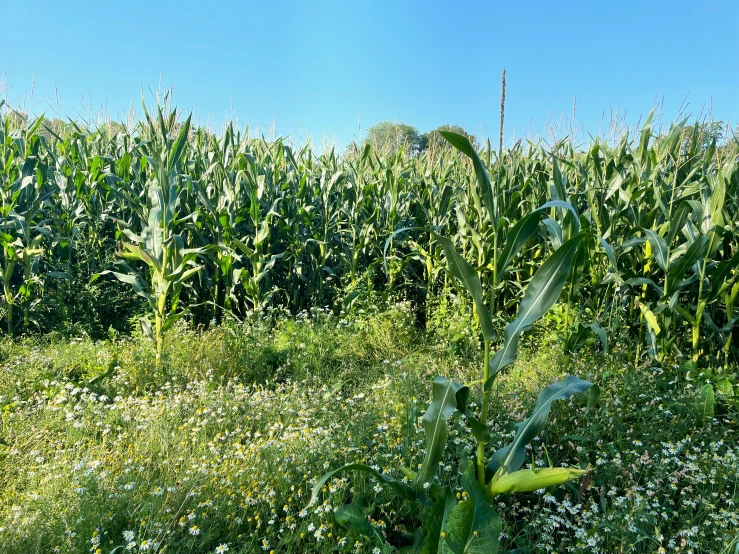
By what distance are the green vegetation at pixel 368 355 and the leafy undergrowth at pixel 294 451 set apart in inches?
0.8

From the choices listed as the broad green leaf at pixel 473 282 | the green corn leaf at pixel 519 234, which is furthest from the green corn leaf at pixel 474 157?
the broad green leaf at pixel 473 282

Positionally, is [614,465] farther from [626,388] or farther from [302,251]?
[302,251]

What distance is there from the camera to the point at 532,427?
2244 millimetres

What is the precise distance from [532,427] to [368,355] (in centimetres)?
305

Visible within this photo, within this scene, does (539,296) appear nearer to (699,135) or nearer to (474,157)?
(474,157)

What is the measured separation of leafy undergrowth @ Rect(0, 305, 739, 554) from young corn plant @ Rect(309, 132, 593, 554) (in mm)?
272

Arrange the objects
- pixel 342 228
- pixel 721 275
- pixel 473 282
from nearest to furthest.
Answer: pixel 473 282
pixel 721 275
pixel 342 228

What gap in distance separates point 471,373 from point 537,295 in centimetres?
233

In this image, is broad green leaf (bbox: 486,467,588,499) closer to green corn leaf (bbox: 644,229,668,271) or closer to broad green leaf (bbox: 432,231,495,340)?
broad green leaf (bbox: 432,231,495,340)

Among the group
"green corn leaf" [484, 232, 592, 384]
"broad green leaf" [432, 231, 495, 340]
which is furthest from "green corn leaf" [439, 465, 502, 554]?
"broad green leaf" [432, 231, 495, 340]

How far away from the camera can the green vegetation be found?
226 centimetres

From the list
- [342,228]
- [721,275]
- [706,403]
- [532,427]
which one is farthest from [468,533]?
[342,228]

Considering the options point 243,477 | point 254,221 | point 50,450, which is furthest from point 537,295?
point 254,221

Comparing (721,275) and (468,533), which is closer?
(468,533)
